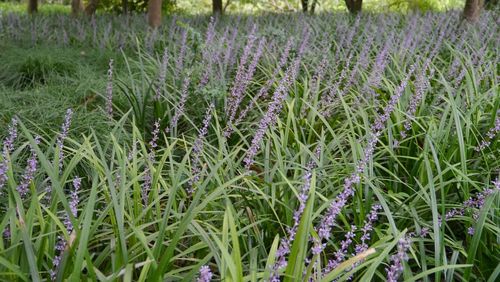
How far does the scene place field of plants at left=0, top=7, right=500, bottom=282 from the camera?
5.43 ft

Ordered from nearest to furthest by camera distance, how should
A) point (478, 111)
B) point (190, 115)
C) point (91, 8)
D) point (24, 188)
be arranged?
point (24, 188)
point (478, 111)
point (190, 115)
point (91, 8)

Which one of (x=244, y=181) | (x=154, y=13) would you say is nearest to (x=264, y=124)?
(x=244, y=181)

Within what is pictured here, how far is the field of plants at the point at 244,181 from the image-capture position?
166 cm

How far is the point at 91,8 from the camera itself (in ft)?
36.5

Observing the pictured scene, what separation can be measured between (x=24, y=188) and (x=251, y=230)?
94 cm

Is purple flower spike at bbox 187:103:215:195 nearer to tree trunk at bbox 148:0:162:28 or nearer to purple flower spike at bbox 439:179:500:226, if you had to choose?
purple flower spike at bbox 439:179:500:226

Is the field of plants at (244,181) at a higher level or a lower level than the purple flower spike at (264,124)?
lower

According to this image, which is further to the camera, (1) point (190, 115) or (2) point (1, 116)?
(1) point (190, 115)

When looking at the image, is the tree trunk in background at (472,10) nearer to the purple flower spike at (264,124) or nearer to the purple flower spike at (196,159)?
the purple flower spike at (264,124)

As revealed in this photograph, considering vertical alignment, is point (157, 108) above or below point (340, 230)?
above

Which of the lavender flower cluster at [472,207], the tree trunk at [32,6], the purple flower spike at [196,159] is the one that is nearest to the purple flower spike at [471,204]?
the lavender flower cluster at [472,207]

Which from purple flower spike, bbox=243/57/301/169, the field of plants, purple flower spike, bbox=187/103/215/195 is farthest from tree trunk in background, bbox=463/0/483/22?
purple flower spike, bbox=187/103/215/195

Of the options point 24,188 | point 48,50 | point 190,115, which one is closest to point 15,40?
point 48,50

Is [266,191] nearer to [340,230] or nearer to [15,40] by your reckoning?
[340,230]
